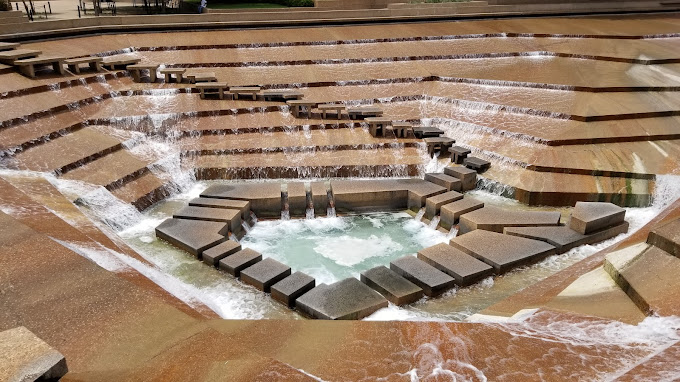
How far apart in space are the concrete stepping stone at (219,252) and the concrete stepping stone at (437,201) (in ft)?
10.4

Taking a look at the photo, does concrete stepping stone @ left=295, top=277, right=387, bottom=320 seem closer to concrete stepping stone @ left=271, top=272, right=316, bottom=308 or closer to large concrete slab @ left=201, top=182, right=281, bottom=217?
concrete stepping stone @ left=271, top=272, right=316, bottom=308

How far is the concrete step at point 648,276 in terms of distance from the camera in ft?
14.0

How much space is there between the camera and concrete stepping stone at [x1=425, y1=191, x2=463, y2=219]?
831 cm

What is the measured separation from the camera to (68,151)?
349 inches

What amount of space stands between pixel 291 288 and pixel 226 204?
2.68 m

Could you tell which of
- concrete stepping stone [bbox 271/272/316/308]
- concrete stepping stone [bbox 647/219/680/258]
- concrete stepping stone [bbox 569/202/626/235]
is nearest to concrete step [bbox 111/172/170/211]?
concrete stepping stone [bbox 271/272/316/308]

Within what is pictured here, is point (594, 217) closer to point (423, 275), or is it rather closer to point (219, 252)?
A: point (423, 275)

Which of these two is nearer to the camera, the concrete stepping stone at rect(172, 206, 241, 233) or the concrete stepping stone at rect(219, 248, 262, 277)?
the concrete stepping stone at rect(219, 248, 262, 277)

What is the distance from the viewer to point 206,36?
46.1 feet

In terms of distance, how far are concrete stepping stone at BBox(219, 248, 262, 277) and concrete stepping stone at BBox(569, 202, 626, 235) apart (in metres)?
4.44

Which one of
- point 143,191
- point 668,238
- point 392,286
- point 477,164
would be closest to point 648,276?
point 668,238

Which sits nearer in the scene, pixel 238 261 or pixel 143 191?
pixel 238 261

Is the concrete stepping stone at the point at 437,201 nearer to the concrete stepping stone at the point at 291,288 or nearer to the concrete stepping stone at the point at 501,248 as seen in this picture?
the concrete stepping stone at the point at 501,248

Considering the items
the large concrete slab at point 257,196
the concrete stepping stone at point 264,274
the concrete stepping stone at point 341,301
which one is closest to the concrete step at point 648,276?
the concrete stepping stone at point 341,301
